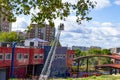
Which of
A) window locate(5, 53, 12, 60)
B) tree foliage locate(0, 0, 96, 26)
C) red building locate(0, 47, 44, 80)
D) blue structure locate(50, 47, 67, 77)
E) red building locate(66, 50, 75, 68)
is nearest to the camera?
tree foliage locate(0, 0, 96, 26)

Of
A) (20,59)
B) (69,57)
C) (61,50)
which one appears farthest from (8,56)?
(69,57)

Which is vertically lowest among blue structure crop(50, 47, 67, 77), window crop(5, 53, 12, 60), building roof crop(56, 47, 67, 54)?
blue structure crop(50, 47, 67, 77)

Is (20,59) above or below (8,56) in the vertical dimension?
below

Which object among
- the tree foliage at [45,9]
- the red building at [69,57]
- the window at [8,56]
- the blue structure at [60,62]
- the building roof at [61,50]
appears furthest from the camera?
the red building at [69,57]

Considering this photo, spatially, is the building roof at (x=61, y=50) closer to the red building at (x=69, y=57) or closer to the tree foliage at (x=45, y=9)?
the red building at (x=69, y=57)

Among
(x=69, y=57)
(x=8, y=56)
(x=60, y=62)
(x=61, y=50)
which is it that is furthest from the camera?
(x=69, y=57)

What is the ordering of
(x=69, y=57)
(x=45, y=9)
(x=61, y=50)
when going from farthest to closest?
(x=69, y=57) → (x=61, y=50) → (x=45, y=9)

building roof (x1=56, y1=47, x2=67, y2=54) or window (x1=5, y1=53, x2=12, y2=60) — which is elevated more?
building roof (x1=56, y1=47, x2=67, y2=54)

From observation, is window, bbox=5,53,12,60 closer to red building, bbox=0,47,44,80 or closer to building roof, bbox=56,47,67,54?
red building, bbox=0,47,44,80

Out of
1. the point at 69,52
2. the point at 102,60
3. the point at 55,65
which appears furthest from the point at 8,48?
the point at 102,60

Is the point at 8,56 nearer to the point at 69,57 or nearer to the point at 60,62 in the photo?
the point at 60,62

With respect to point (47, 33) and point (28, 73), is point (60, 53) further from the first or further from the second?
point (47, 33)

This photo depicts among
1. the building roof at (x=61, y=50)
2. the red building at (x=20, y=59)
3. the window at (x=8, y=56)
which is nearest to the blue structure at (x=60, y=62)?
the building roof at (x=61, y=50)

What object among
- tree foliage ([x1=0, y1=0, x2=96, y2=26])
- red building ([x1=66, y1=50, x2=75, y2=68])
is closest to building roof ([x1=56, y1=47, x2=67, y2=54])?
red building ([x1=66, y1=50, x2=75, y2=68])
